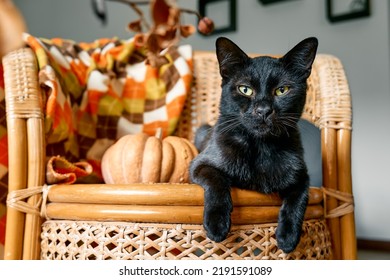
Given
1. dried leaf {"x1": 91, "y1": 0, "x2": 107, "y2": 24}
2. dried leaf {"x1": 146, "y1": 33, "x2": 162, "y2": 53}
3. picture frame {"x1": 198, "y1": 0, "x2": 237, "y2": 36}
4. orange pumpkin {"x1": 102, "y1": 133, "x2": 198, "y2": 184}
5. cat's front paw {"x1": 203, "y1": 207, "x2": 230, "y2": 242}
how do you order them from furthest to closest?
1. dried leaf {"x1": 91, "y1": 0, "x2": 107, "y2": 24}
2. picture frame {"x1": 198, "y1": 0, "x2": 237, "y2": 36}
3. dried leaf {"x1": 146, "y1": 33, "x2": 162, "y2": 53}
4. orange pumpkin {"x1": 102, "y1": 133, "x2": 198, "y2": 184}
5. cat's front paw {"x1": 203, "y1": 207, "x2": 230, "y2": 242}

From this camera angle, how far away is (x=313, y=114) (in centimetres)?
104

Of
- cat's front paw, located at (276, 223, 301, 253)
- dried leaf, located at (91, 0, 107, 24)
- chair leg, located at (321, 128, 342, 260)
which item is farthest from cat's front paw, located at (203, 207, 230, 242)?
dried leaf, located at (91, 0, 107, 24)

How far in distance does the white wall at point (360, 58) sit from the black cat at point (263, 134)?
0.31 m

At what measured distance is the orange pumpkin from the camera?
90 centimetres

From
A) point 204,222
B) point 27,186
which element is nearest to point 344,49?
point 204,222

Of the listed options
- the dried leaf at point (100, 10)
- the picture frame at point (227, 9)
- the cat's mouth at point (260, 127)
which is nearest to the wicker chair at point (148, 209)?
the cat's mouth at point (260, 127)

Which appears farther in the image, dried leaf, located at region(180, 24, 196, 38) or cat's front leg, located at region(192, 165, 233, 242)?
dried leaf, located at region(180, 24, 196, 38)

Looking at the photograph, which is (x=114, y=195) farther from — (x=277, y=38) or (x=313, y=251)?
(x=277, y=38)

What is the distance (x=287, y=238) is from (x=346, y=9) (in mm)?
841

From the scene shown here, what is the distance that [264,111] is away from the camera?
2.25 feet

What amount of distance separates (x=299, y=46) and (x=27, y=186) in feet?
2.01

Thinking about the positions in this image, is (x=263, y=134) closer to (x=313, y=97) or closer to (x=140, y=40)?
(x=313, y=97)

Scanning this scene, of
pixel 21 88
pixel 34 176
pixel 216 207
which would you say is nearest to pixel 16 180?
pixel 34 176

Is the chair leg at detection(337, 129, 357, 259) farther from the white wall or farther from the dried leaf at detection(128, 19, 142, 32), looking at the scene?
the dried leaf at detection(128, 19, 142, 32)
